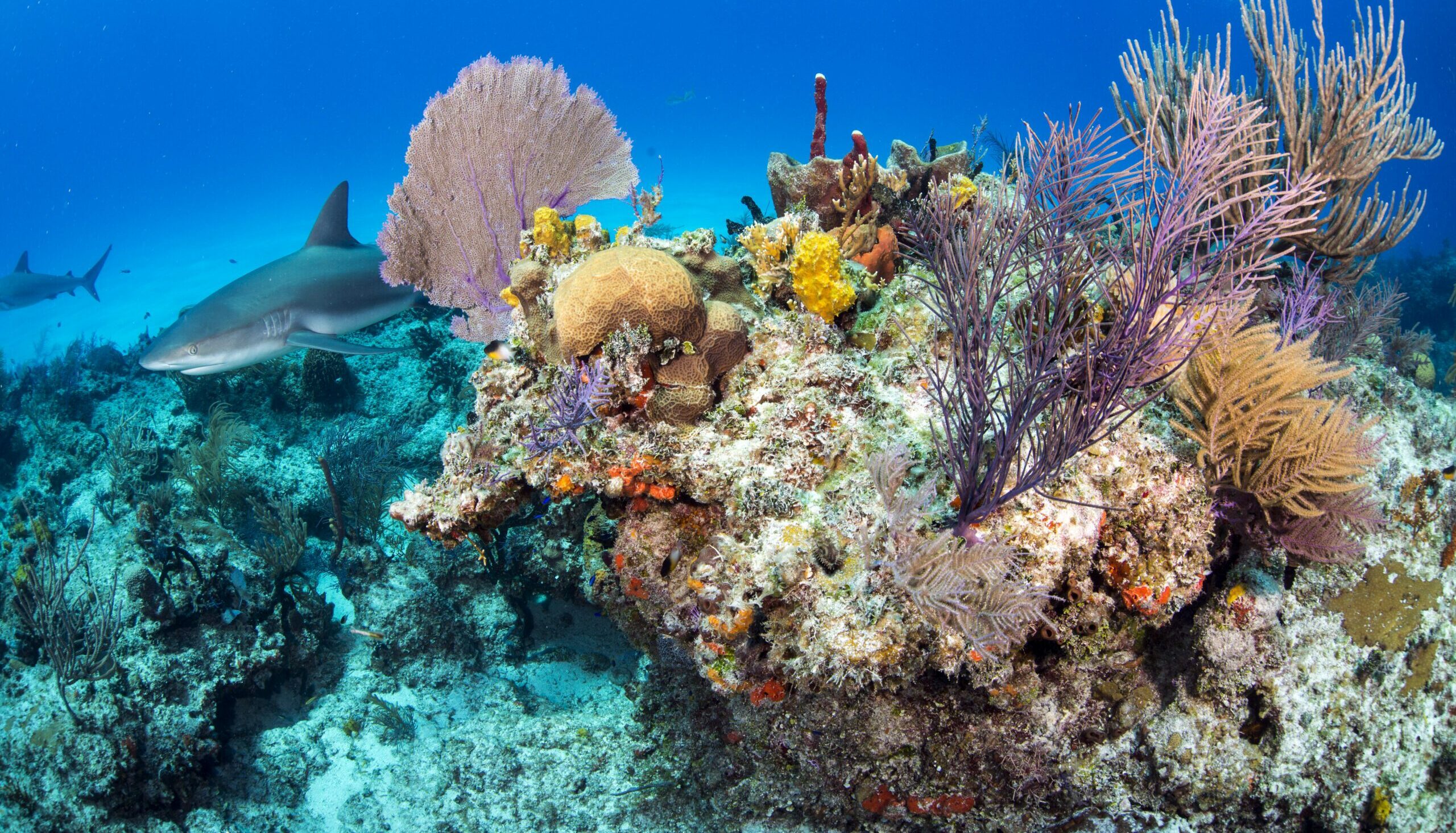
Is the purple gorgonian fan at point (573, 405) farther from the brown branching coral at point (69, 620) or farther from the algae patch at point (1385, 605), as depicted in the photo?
the brown branching coral at point (69, 620)

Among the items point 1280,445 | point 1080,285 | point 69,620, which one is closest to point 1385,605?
point 1280,445

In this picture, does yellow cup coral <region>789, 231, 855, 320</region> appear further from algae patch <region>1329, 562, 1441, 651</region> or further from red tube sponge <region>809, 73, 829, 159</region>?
algae patch <region>1329, 562, 1441, 651</region>

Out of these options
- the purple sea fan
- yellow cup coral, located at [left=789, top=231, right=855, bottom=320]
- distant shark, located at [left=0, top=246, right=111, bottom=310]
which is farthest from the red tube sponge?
distant shark, located at [left=0, top=246, right=111, bottom=310]

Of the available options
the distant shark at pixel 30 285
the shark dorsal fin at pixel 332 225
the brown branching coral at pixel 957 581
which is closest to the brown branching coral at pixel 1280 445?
the brown branching coral at pixel 957 581

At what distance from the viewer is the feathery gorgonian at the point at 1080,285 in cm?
228

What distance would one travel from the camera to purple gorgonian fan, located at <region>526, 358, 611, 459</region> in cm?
295

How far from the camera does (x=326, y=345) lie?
17.8 ft

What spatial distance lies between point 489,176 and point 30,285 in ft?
60.6

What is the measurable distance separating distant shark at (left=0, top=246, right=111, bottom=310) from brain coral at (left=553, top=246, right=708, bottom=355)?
1875 cm

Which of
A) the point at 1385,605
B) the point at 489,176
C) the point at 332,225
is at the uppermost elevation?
the point at 332,225

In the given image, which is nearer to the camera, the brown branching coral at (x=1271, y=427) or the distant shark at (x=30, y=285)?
the brown branching coral at (x=1271, y=427)

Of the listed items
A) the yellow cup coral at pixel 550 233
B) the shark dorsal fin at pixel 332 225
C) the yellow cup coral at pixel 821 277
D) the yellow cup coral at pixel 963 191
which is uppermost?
the shark dorsal fin at pixel 332 225

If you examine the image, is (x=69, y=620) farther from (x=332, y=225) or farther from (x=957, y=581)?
(x=957, y=581)

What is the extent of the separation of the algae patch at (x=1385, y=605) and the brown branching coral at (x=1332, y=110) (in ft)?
7.75
